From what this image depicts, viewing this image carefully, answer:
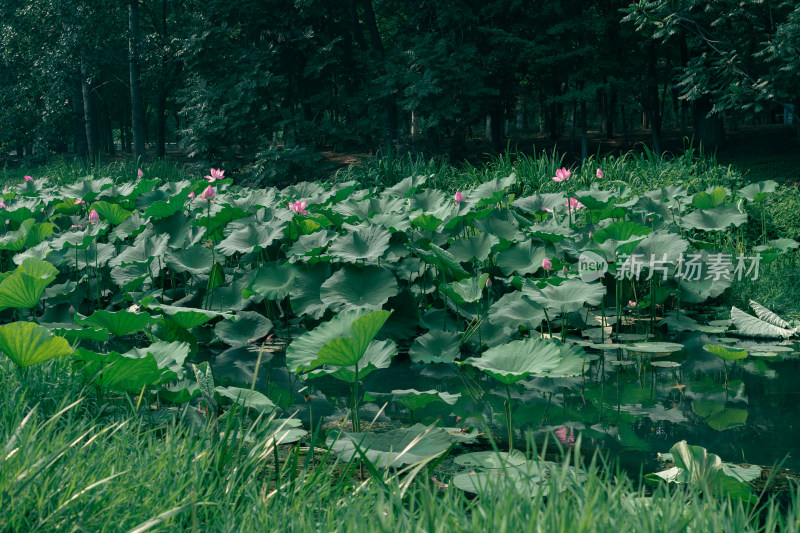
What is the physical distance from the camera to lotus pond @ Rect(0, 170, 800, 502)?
8.38ft

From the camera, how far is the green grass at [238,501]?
4.60 feet

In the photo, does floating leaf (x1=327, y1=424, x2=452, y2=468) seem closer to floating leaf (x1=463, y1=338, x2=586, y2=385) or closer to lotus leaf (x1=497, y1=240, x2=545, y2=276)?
floating leaf (x1=463, y1=338, x2=586, y2=385)

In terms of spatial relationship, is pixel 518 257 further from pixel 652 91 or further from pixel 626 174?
pixel 652 91

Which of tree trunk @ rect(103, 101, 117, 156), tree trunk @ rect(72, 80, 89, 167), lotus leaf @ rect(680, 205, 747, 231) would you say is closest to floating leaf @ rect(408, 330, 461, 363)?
lotus leaf @ rect(680, 205, 747, 231)

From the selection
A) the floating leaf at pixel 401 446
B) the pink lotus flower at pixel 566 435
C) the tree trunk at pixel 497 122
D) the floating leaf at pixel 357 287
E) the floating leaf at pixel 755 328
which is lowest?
the floating leaf at pixel 755 328

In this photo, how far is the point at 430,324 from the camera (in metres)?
4.16

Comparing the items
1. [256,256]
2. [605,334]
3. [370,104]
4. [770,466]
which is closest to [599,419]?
[770,466]

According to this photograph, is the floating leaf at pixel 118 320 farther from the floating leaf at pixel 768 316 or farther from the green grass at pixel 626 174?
the green grass at pixel 626 174

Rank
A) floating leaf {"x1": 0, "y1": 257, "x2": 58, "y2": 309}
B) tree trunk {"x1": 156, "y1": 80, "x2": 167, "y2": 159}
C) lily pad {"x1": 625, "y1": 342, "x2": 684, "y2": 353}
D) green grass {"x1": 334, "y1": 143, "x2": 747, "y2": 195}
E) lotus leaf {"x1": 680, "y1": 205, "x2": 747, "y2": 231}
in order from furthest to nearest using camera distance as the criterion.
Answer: tree trunk {"x1": 156, "y1": 80, "x2": 167, "y2": 159}, green grass {"x1": 334, "y1": 143, "x2": 747, "y2": 195}, lotus leaf {"x1": 680, "y1": 205, "x2": 747, "y2": 231}, lily pad {"x1": 625, "y1": 342, "x2": 684, "y2": 353}, floating leaf {"x1": 0, "y1": 257, "x2": 58, "y2": 309}

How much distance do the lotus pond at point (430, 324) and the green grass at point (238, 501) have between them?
278 mm

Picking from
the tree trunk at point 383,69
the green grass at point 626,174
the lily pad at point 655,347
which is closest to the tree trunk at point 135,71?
the tree trunk at point 383,69

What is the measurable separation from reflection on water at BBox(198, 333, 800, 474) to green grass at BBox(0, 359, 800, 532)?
544 mm

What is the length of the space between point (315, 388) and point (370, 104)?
14.2 m

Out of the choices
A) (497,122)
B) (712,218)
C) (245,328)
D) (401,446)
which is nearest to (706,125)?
(497,122)
